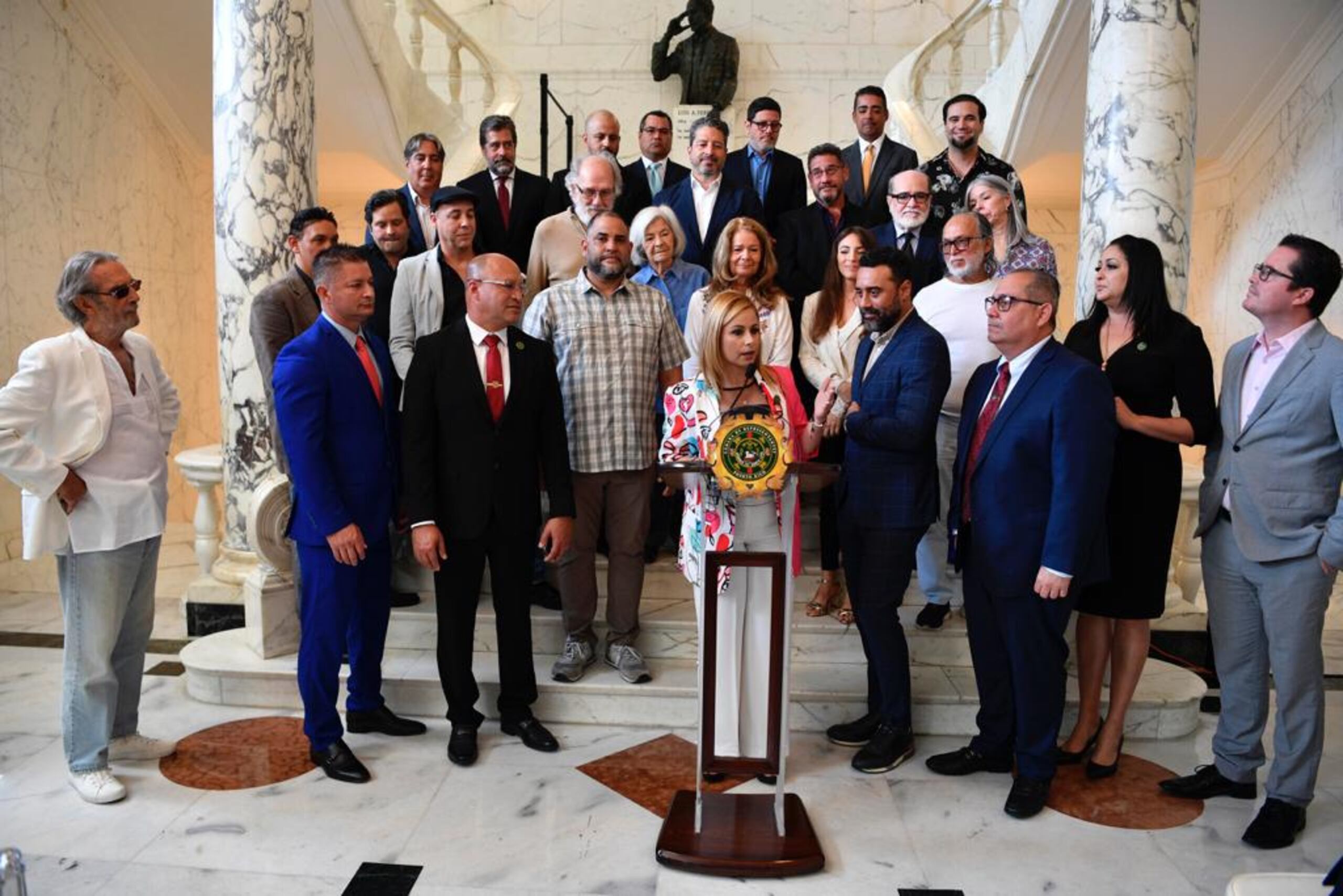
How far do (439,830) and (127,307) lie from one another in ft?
6.51

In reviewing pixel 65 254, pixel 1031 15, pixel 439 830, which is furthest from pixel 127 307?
pixel 1031 15

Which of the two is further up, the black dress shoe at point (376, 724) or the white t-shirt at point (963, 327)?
the white t-shirt at point (963, 327)

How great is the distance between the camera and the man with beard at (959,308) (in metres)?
3.97

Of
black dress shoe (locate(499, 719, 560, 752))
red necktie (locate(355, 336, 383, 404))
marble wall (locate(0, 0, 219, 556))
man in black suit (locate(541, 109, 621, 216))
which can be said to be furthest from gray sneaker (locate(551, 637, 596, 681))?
marble wall (locate(0, 0, 219, 556))

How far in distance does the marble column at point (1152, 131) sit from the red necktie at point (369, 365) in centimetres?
310

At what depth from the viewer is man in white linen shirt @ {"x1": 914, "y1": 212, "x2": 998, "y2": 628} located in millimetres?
3977

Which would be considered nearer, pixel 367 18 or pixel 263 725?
pixel 263 725

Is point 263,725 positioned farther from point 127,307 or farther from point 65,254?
point 65,254

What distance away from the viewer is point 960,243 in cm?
397

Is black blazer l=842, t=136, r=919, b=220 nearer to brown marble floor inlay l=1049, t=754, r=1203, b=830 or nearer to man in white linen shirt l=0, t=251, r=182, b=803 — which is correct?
brown marble floor inlay l=1049, t=754, r=1203, b=830

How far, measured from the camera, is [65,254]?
7.09m

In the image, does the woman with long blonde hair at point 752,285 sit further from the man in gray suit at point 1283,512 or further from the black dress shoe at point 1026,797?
the black dress shoe at point 1026,797

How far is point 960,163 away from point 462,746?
3.52 meters

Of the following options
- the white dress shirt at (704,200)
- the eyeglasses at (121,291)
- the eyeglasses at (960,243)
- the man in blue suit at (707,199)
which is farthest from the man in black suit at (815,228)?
the eyeglasses at (121,291)
